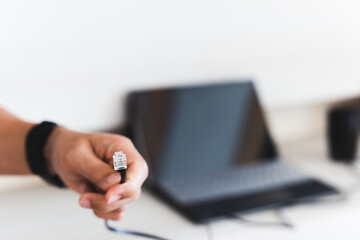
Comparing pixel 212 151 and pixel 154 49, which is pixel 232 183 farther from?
pixel 154 49

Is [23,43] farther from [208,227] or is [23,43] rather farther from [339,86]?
[339,86]

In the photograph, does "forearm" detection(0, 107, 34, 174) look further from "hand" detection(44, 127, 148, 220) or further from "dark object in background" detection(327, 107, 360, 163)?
"dark object in background" detection(327, 107, 360, 163)

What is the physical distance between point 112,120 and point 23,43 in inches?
7.4

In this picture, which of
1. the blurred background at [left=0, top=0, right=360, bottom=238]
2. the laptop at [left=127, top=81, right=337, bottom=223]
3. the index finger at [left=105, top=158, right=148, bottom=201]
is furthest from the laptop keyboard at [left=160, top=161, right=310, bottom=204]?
the index finger at [left=105, top=158, right=148, bottom=201]

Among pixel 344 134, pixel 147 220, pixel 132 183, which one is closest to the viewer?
pixel 132 183

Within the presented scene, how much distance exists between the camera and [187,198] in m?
0.67

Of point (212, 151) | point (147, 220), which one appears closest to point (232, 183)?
point (212, 151)

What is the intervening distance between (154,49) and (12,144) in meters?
0.26

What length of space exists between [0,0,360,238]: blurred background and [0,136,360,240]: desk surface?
9 centimetres

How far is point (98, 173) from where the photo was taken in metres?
0.46

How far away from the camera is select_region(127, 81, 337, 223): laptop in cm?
68

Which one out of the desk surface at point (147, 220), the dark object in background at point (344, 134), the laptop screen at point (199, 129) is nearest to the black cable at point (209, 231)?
the desk surface at point (147, 220)

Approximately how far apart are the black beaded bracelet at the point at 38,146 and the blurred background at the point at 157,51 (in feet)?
0.36

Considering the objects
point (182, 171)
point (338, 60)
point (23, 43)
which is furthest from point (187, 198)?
point (338, 60)
